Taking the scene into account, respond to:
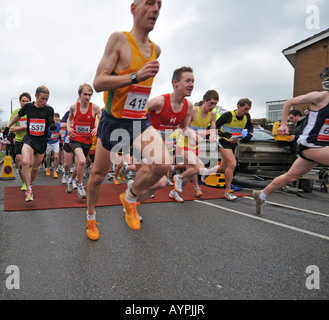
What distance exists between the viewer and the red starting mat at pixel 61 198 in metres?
5.35

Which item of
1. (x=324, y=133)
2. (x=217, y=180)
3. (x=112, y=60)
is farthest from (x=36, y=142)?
(x=324, y=133)

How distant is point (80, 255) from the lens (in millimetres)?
3006

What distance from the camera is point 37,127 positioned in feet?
19.3

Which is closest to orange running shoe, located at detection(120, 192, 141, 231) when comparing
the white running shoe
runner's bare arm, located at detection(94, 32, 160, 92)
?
runner's bare arm, located at detection(94, 32, 160, 92)

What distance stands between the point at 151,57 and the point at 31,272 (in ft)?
7.03

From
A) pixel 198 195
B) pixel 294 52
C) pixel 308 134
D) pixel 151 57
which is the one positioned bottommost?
pixel 198 195

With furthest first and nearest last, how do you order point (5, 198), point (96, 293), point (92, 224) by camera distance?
point (5, 198) < point (92, 224) < point (96, 293)

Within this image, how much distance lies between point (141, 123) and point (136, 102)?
0.79 ft

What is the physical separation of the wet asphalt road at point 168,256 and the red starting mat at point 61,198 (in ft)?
1.49

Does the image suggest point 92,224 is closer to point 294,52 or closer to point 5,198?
point 5,198

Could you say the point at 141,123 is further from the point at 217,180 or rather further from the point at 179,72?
the point at 217,180

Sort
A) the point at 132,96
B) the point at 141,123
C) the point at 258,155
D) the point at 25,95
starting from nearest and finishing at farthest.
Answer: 1. the point at 132,96
2. the point at 141,123
3. the point at 25,95
4. the point at 258,155

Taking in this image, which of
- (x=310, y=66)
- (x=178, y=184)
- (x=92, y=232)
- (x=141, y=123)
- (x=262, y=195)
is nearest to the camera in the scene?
(x=141, y=123)
